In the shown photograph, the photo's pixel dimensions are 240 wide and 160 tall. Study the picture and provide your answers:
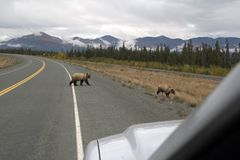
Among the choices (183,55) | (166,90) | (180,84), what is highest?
(166,90)

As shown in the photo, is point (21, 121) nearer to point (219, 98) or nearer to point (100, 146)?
point (100, 146)

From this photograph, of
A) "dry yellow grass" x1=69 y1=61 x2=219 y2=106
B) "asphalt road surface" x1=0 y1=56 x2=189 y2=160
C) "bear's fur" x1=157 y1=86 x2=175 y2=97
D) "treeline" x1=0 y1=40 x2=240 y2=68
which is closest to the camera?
"asphalt road surface" x1=0 y1=56 x2=189 y2=160

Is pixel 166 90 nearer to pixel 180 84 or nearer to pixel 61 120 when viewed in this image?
pixel 61 120

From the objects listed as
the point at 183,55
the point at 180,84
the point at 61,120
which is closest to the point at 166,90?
the point at 61,120

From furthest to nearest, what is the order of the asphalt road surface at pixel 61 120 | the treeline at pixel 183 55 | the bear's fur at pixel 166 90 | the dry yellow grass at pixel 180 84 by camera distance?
the treeline at pixel 183 55 → the bear's fur at pixel 166 90 → the dry yellow grass at pixel 180 84 → the asphalt road surface at pixel 61 120

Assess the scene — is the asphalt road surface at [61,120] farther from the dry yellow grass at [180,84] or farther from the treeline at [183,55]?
the treeline at [183,55]

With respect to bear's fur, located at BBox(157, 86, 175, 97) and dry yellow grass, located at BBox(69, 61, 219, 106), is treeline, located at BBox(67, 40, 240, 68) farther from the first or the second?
bear's fur, located at BBox(157, 86, 175, 97)

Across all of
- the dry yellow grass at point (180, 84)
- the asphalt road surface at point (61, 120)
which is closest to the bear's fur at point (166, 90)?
the dry yellow grass at point (180, 84)

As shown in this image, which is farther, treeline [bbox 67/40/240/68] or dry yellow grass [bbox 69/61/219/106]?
treeline [bbox 67/40/240/68]

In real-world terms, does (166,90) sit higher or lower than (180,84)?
higher

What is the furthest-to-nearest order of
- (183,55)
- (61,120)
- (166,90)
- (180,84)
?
(183,55), (180,84), (166,90), (61,120)

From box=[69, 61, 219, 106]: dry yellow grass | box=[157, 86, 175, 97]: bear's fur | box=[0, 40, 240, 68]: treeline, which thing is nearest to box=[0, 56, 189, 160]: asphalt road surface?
box=[157, 86, 175, 97]: bear's fur

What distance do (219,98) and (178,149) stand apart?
9.0 inches

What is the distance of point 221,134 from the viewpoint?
44.6 inches
